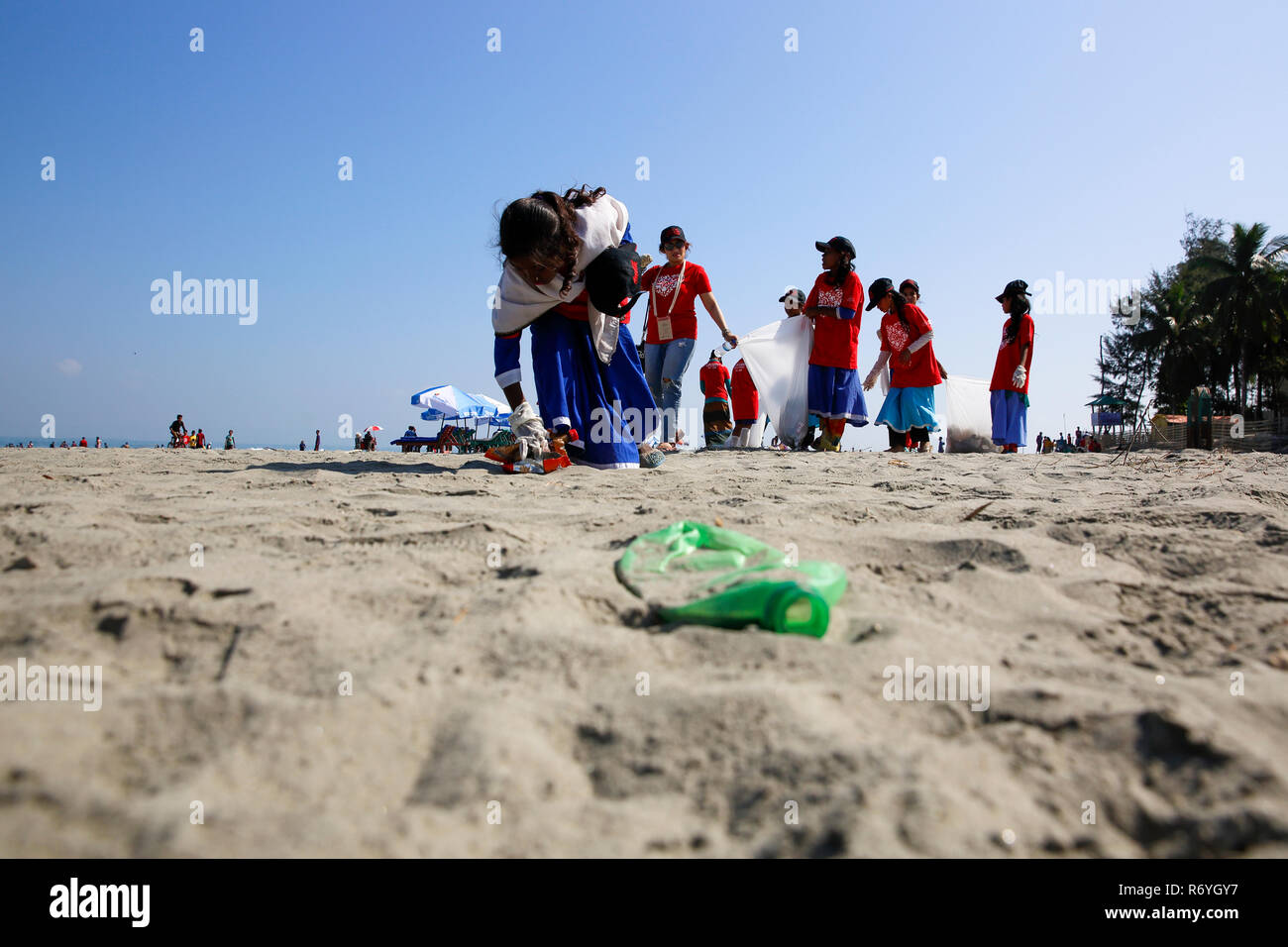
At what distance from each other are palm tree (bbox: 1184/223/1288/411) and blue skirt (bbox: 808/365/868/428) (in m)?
25.7

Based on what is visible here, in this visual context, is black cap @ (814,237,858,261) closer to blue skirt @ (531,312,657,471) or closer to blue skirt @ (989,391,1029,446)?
blue skirt @ (989,391,1029,446)

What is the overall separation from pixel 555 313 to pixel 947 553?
8.22 ft

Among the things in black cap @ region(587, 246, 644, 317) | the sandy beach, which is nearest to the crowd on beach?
black cap @ region(587, 246, 644, 317)

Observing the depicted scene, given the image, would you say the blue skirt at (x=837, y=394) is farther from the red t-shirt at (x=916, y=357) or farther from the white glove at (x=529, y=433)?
the white glove at (x=529, y=433)

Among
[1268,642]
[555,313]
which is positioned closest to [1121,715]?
[1268,642]

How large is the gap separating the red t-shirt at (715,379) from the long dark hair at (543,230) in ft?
18.5

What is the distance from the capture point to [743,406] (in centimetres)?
892

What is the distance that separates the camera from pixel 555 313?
366cm

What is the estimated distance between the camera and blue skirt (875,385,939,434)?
21.8ft

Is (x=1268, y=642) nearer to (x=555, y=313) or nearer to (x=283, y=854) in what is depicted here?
(x=283, y=854)

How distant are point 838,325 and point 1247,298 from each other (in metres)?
26.4

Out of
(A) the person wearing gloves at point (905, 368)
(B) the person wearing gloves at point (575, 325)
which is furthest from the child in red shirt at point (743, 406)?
(B) the person wearing gloves at point (575, 325)
